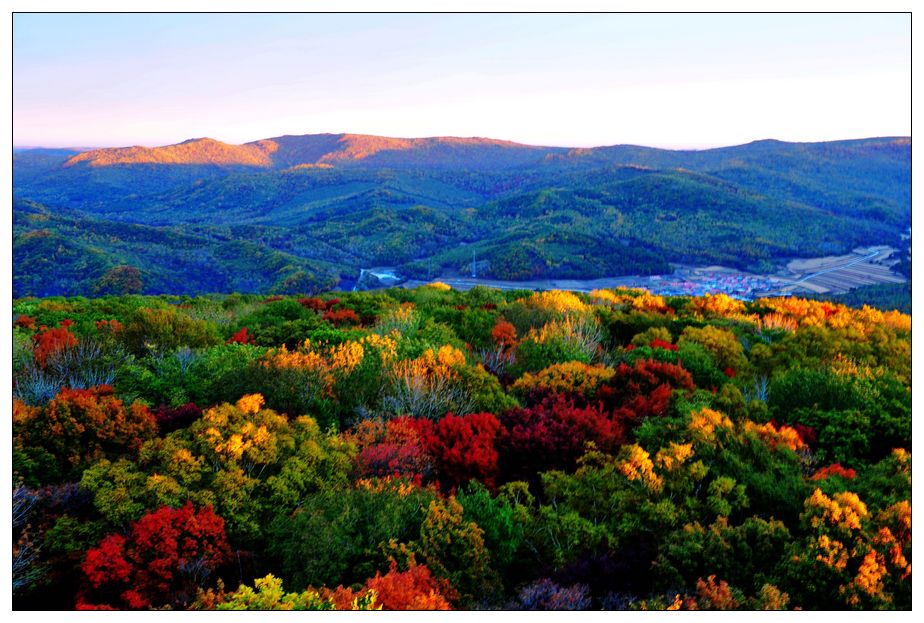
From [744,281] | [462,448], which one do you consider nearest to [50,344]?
[462,448]

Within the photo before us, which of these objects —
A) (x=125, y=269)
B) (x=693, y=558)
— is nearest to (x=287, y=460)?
(x=693, y=558)

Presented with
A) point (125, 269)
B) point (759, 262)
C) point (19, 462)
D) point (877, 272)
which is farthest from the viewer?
point (759, 262)

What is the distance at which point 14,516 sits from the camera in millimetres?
9430

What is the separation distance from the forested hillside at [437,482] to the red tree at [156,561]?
0.03m

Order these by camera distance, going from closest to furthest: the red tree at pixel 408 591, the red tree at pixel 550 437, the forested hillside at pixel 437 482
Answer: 1. the red tree at pixel 408 591
2. the forested hillside at pixel 437 482
3. the red tree at pixel 550 437

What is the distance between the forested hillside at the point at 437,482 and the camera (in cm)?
863

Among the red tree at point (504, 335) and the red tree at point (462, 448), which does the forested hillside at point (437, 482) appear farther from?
the red tree at point (504, 335)

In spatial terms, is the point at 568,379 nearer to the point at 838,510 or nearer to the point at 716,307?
the point at 838,510

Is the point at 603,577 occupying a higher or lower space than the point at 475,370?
lower

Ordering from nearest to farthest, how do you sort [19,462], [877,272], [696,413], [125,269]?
[19,462], [696,413], [125,269], [877,272]

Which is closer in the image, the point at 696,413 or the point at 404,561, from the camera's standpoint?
the point at 404,561

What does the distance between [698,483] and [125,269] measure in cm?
12516

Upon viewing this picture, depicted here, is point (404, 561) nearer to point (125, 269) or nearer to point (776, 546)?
point (776, 546)

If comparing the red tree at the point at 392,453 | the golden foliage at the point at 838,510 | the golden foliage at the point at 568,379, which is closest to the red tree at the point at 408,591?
the red tree at the point at 392,453
